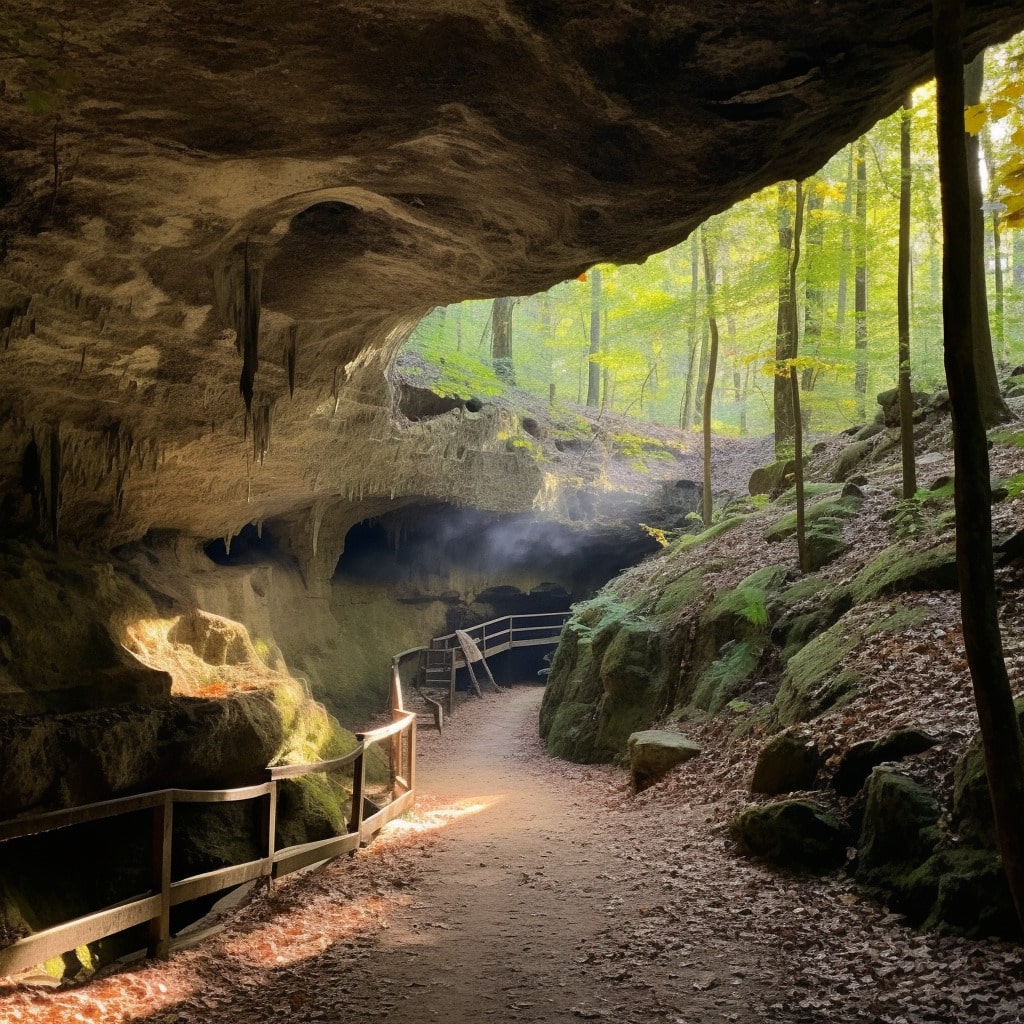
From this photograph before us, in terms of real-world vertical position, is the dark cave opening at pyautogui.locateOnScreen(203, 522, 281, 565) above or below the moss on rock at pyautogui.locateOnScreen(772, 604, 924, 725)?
above

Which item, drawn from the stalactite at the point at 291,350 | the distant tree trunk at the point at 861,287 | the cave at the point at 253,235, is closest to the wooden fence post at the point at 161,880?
the cave at the point at 253,235

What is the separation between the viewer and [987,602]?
3.72 metres

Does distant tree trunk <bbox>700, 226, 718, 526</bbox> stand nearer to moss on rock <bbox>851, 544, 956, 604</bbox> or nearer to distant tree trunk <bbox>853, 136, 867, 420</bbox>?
distant tree trunk <bbox>853, 136, 867, 420</bbox>

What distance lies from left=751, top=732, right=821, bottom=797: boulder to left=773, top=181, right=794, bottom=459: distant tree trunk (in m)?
6.78

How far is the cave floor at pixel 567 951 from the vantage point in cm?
435

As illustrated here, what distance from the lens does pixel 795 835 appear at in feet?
20.3

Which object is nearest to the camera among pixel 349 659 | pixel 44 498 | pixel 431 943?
pixel 431 943

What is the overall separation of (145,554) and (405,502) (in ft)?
26.5

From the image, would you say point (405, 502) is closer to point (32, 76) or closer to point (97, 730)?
point (97, 730)

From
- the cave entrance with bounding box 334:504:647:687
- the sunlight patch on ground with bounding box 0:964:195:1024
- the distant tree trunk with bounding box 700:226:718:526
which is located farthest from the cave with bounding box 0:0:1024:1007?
the cave entrance with bounding box 334:504:647:687

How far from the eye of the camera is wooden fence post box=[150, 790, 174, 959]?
577cm

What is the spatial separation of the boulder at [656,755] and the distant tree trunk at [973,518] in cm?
650

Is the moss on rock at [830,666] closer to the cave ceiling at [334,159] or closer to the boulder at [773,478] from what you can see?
the cave ceiling at [334,159]

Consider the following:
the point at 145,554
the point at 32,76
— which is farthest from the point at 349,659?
the point at 32,76
